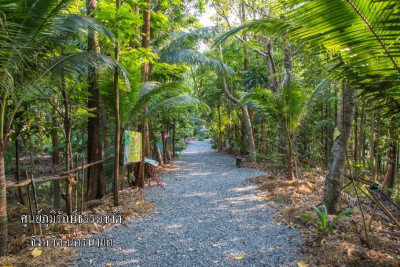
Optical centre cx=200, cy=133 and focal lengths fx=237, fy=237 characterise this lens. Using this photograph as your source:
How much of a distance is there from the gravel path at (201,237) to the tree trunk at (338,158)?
975 mm

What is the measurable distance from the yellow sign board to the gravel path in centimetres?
111

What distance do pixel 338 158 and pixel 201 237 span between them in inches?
99.5

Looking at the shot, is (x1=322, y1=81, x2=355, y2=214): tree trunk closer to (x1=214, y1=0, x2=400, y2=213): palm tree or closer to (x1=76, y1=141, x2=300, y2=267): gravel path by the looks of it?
(x1=76, y1=141, x2=300, y2=267): gravel path

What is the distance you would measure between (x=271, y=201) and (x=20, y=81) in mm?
5069

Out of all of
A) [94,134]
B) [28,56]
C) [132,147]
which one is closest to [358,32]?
[28,56]

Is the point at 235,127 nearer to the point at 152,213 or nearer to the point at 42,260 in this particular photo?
the point at 152,213

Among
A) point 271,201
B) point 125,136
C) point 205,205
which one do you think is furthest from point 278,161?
point 125,136

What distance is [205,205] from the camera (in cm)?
529

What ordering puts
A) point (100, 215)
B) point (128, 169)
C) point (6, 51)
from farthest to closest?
point (128, 169)
point (100, 215)
point (6, 51)

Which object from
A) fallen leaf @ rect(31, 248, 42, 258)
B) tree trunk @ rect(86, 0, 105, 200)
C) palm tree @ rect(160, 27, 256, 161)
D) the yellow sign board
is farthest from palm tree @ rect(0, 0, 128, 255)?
palm tree @ rect(160, 27, 256, 161)

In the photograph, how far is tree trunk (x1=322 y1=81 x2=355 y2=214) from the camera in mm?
Answer: 3725

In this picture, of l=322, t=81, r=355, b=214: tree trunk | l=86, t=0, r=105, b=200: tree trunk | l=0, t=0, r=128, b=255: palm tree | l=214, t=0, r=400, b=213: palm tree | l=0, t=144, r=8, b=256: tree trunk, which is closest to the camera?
l=214, t=0, r=400, b=213: palm tree

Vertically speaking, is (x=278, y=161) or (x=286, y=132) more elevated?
(x=286, y=132)

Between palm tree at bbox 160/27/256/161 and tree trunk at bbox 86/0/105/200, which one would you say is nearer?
tree trunk at bbox 86/0/105/200
